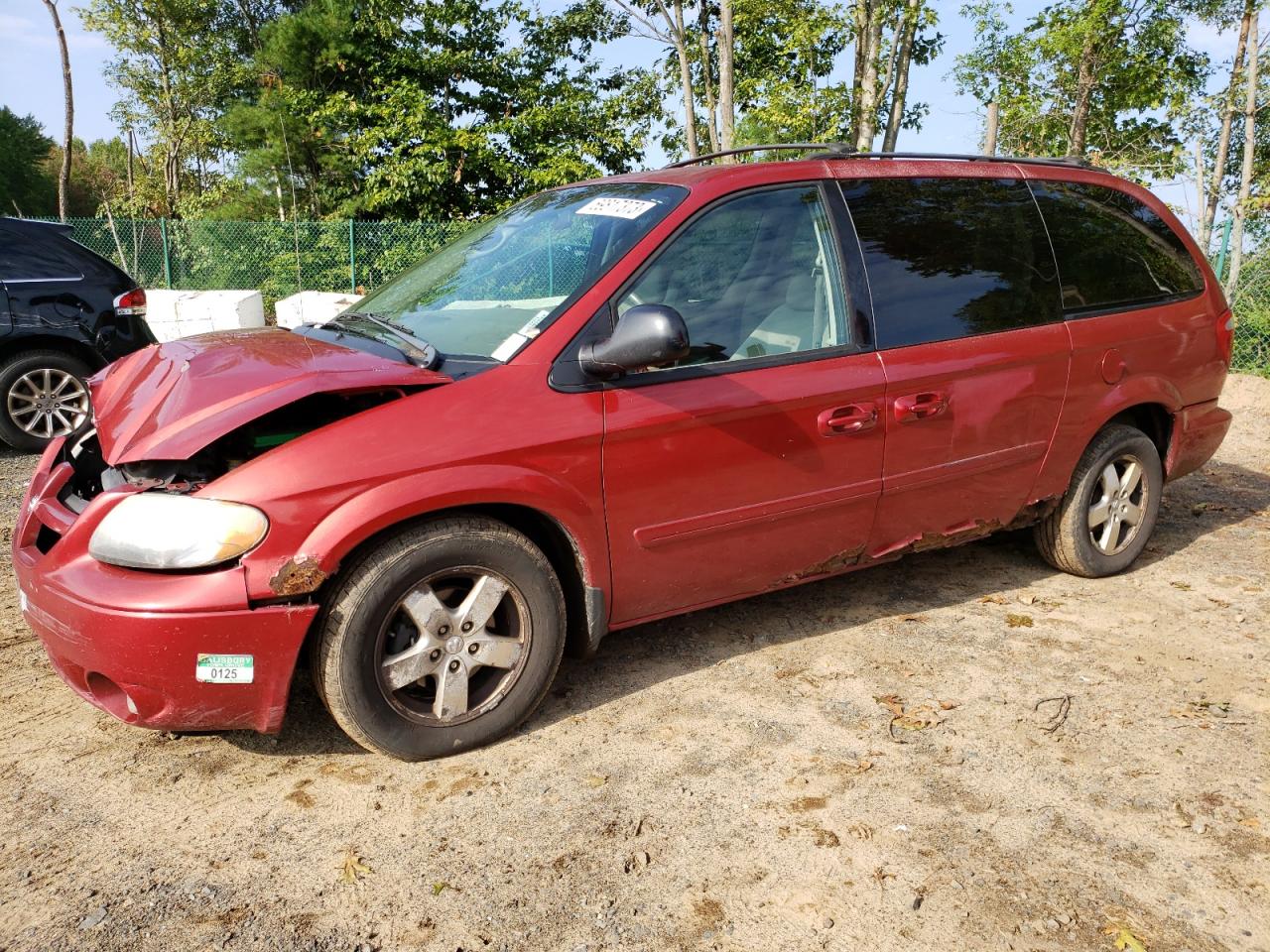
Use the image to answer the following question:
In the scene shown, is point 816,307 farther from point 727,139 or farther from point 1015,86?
point 1015,86

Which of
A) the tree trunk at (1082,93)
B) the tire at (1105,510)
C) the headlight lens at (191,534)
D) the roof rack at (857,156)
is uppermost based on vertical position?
the tree trunk at (1082,93)

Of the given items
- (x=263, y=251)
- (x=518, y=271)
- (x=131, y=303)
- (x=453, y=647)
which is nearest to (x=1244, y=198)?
(x=518, y=271)

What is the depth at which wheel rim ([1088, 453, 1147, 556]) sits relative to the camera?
185 inches

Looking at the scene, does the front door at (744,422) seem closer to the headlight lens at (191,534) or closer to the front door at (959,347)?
the front door at (959,347)

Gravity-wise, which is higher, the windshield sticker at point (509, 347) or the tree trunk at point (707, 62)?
the tree trunk at point (707, 62)

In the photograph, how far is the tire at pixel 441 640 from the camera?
2.86m

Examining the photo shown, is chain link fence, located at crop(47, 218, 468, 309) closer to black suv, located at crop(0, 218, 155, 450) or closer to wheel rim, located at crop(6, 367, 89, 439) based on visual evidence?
black suv, located at crop(0, 218, 155, 450)

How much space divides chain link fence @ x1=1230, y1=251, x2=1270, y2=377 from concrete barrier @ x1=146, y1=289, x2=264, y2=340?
1114 cm

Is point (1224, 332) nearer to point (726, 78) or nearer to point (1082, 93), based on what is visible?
point (726, 78)

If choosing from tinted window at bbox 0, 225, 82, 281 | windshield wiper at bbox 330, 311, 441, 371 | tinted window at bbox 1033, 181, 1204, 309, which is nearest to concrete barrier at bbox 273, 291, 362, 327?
tinted window at bbox 0, 225, 82, 281

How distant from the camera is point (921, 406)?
12.4ft

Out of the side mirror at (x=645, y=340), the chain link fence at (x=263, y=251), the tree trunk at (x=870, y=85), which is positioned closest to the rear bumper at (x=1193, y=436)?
the side mirror at (x=645, y=340)

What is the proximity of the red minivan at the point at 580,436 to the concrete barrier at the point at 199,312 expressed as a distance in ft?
26.3

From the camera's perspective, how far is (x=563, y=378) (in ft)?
10.3
